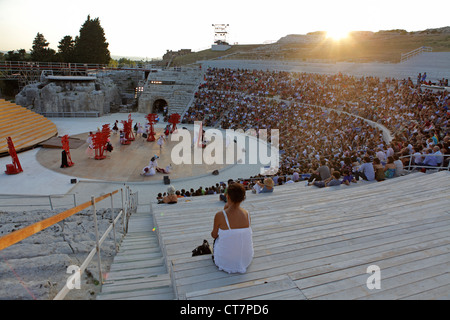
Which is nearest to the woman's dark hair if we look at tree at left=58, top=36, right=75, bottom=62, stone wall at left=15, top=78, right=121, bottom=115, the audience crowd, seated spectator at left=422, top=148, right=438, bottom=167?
the audience crowd

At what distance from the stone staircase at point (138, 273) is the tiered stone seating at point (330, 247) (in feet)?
0.68

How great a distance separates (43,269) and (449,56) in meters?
31.1

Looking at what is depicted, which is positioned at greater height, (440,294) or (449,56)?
(449,56)

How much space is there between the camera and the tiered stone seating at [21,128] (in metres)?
20.0

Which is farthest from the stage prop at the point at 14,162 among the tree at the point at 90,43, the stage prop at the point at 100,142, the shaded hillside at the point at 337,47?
the shaded hillside at the point at 337,47

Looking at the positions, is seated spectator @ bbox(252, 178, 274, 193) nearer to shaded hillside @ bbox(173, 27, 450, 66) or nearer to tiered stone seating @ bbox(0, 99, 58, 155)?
tiered stone seating @ bbox(0, 99, 58, 155)

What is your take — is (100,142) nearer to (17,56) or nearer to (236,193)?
(236,193)

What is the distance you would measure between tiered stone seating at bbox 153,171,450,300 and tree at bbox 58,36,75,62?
46.6m

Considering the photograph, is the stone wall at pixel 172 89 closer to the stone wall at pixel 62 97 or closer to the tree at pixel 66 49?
the stone wall at pixel 62 97

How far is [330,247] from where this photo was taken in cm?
435

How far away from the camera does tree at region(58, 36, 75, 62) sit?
45.6 metres
